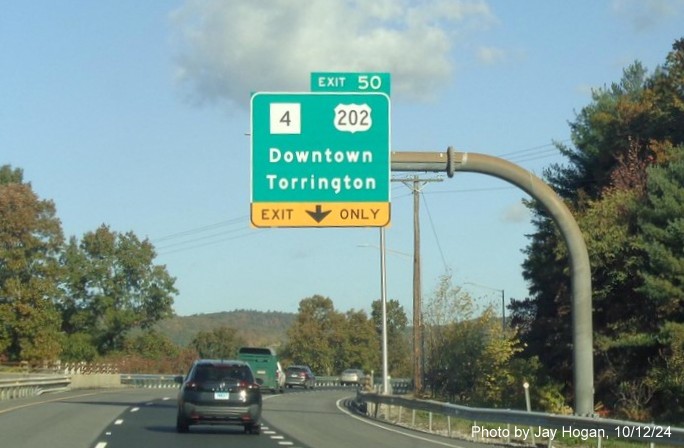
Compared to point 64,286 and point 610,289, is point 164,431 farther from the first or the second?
point 64,286

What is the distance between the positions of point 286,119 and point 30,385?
3096cm

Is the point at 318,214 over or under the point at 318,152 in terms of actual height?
under

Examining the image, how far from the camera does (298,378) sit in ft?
242

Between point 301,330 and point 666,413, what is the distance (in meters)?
89.9

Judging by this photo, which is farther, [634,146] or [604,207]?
[634,146]

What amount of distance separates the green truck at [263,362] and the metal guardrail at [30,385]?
29.9 ft

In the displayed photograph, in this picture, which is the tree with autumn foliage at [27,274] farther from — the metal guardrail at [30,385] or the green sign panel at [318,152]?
the green sign panel at [318,152]

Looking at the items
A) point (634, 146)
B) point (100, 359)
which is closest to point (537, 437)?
point (634, 146)

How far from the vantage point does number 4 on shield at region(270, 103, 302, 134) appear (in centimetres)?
2155

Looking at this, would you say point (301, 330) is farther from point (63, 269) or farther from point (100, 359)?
point (63, 269)

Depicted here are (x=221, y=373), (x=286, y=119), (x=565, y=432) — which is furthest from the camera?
(x=221, y=373)

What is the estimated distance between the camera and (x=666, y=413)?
33406 millimetres

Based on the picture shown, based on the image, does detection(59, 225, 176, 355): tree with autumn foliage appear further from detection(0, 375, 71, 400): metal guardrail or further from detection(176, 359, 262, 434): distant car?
detection(176, 359, 262, 434): distant car

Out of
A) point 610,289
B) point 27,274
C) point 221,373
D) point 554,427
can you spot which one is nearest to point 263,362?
point 27,274
